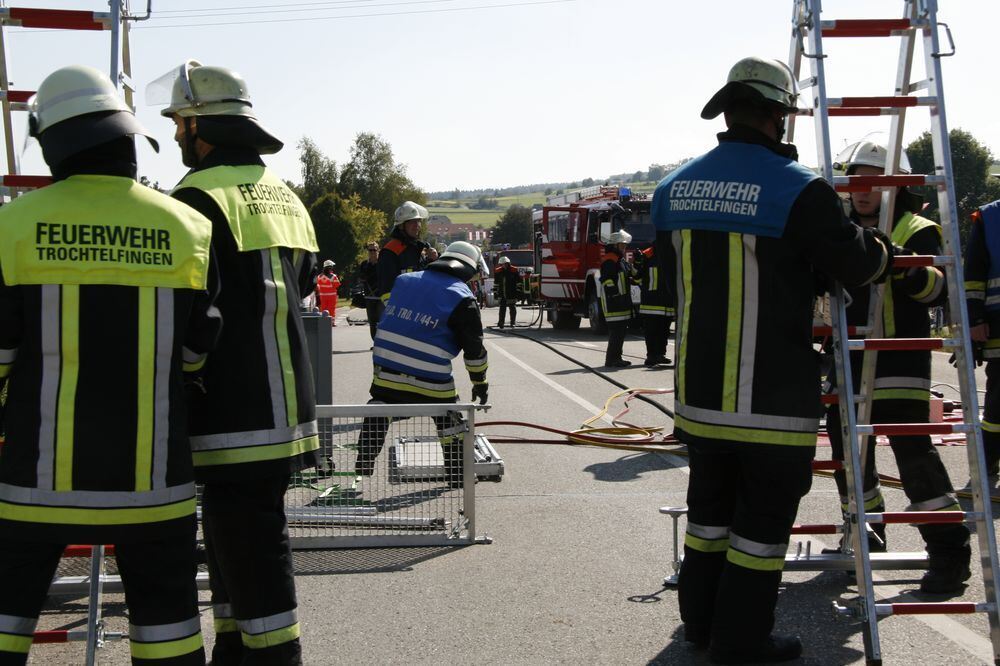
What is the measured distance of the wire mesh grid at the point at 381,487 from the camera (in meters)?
5.86

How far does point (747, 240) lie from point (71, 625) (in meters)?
3.34

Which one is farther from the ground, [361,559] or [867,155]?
[867,155]

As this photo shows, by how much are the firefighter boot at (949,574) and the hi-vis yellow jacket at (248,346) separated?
303 centimetres

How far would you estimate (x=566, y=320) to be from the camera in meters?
26.3

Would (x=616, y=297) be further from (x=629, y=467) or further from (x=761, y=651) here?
(x=761, y=651)

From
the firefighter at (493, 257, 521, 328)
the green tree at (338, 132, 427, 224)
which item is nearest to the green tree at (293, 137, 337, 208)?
the green tree at (338, 132, 427, 224)

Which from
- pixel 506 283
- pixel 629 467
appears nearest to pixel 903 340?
pixel 629 467

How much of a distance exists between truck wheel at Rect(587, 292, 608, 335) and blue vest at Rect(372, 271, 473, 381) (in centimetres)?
1658

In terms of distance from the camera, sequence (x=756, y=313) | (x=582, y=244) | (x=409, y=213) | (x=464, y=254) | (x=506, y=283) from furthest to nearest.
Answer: (x=506, y=283) → (x=582, y=244) → (x=409, y=213) → (x=464, y=254) → (x=756, y=313)

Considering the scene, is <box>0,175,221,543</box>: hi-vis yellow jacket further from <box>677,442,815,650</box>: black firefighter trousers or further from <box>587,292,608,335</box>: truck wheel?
<box>587,292,608,335</box>: truck wheel

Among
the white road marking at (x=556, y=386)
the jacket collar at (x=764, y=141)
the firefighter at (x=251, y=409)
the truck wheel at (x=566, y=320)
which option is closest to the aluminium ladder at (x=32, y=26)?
the firefighter at (x=251, y=409)

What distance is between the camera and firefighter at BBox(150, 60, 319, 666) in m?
3.44

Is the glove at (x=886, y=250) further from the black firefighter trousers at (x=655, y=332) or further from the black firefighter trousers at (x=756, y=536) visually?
the black firefighter trousers at (x=655, y=332)

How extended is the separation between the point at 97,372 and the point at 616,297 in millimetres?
12880
